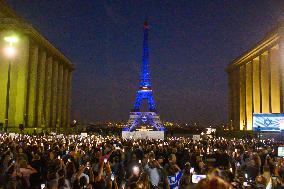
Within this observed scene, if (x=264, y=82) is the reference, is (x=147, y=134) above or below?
below

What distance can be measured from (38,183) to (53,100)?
8314cm

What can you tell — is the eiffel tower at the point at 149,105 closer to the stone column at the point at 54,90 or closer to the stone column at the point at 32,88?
the stone column at the point at 54,90

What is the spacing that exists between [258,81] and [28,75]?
45467 mm

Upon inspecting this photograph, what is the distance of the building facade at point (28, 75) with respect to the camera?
198 feet

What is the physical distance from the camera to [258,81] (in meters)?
85.8

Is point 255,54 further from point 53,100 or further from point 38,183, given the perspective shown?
point 38,183

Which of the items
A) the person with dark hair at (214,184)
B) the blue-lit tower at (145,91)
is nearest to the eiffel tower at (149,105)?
the blue-lit tower at (145,91)

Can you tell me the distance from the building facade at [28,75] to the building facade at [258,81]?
38.9 m

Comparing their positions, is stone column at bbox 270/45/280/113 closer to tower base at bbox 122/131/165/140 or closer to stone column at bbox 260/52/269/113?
stone column at bbox 260/52/269/113

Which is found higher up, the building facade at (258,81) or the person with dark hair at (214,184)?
the building facade at (258,81)

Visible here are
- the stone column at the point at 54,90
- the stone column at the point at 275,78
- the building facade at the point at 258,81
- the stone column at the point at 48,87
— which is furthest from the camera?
the stone column at the point at 54,90

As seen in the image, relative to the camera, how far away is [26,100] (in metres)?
67.0

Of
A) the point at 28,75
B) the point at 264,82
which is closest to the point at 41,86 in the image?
the point at 28,75

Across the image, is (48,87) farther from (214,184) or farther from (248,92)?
(214,184)
